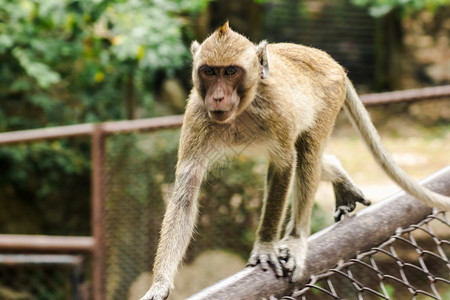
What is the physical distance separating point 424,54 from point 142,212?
318 inches

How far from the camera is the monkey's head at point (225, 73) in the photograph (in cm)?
274

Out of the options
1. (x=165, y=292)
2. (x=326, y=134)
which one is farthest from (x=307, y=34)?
(x=165, y=292)

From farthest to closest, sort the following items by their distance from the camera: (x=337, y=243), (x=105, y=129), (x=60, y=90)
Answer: (x=60, y=90) → (x=105, y=129) → (x=337, y=243)

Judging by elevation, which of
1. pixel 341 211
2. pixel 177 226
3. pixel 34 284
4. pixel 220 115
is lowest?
pixel 34 284

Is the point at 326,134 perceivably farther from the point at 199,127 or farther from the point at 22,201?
the point at 22,201

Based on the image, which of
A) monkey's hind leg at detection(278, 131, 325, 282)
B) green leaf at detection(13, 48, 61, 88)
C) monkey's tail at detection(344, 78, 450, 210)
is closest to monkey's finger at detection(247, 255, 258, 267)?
monkey's hind leg at detection(278, 131, 325, 282)

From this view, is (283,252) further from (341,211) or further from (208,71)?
(208,71)

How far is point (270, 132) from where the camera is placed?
3168 mm

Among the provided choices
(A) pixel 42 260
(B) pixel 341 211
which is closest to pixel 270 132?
(B) pixel 341 211

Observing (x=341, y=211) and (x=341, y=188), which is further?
(x=341, y=188)

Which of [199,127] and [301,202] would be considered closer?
[199,127]

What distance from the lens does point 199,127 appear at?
3.13 metres

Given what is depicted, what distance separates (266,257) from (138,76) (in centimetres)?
556

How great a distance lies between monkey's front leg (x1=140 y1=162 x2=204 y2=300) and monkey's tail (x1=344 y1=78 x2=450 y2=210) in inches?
39.3
